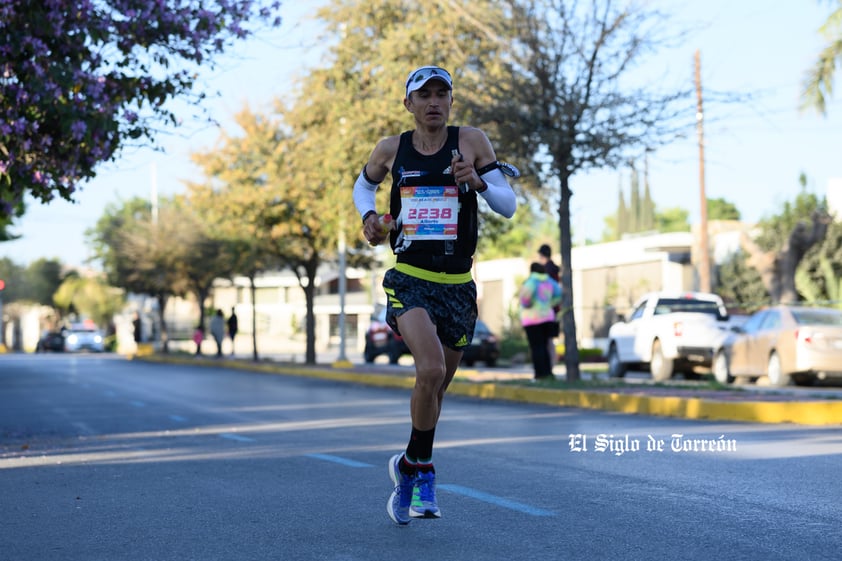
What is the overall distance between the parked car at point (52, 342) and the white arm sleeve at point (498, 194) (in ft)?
244

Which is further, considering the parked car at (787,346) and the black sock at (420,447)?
the parked car at (787,346)

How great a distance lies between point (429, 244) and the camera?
253 inches

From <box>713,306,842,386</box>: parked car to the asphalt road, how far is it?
236 inches

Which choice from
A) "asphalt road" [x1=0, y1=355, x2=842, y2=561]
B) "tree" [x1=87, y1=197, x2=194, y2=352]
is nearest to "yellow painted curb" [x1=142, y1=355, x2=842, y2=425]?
"asphalt road" [x1=0, y1=355, x2=842, y2=561]

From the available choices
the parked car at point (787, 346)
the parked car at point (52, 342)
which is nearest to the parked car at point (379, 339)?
the parked car at point (787, 346)

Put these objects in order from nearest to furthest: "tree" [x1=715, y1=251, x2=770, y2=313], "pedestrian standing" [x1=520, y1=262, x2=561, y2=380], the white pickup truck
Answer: "pedestrian standing" [x1=520, y1=262, x2=561, y2=380], the white pickup truck, "tree" [x1=715, y1=251, x2=770, y2=313]

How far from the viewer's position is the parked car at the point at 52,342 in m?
78.9

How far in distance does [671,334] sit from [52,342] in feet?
201

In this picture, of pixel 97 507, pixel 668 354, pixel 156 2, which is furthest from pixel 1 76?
pixel 668 354

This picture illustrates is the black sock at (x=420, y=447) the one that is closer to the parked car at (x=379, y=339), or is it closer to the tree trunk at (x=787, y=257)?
the tree trunk at (x=787, y=257)

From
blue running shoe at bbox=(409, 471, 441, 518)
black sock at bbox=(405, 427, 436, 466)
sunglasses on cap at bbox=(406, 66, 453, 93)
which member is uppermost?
sunglasses on cap at bbox=(406, 66, 453, 93)

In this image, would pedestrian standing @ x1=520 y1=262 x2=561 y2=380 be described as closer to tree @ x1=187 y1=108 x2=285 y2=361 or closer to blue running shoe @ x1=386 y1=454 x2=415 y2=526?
blue running shoe @ x1=386 y1=454 x2=415 y2=526

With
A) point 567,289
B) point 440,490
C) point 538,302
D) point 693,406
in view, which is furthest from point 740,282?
point 440,490

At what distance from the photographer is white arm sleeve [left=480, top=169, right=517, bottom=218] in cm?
646
